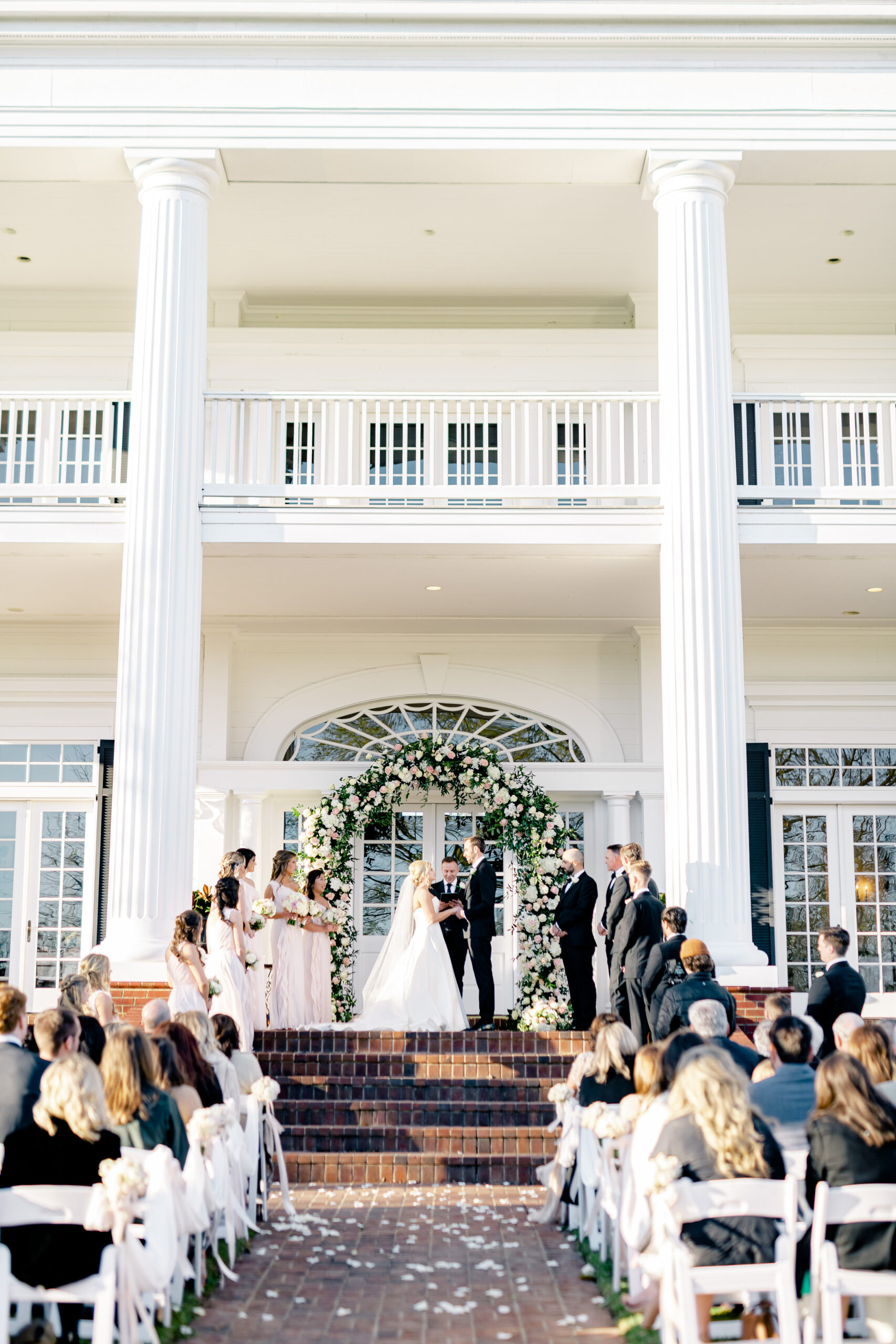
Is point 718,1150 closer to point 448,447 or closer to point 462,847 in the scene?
point 448,447

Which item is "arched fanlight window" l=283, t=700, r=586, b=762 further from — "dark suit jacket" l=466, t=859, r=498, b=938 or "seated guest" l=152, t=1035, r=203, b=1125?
"seated guest" l=152, t=1035, r=203, b=1125

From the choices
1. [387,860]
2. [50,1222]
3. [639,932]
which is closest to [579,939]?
[639,932]

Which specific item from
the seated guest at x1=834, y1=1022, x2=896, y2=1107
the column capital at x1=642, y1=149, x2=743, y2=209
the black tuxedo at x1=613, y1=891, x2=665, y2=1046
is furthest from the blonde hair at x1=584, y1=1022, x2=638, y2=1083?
the column capital at x1=642, y1=149, x2=743, y2=209

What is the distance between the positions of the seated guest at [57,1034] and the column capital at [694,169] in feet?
28.4

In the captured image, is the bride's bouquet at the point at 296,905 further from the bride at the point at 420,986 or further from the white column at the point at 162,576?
the white column at the point at 162,576

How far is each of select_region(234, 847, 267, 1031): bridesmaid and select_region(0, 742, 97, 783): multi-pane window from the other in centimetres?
317

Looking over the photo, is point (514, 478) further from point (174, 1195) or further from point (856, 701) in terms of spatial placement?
point (174, 1195)

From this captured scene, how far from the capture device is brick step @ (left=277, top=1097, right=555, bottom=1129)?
9.64 m

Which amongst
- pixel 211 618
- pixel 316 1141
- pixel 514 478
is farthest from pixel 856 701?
pixel 316 1141

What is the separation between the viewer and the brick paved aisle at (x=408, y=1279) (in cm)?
598

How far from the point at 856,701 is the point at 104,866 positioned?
26.3 ft

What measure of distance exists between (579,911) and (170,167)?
7.06 m

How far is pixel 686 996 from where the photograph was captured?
26.7 ft

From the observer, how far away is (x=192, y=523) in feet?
36.6
